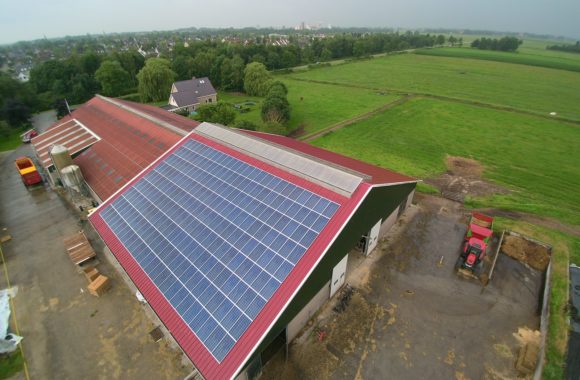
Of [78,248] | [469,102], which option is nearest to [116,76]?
[78,248]

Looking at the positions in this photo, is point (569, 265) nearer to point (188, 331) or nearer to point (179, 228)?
point (188, 331)

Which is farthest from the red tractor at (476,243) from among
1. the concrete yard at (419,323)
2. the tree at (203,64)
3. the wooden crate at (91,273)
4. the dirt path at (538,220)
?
the tree at (203,64)

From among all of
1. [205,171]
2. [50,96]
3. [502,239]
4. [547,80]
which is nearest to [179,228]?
[205,171]

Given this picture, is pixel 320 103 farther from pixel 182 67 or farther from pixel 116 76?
pixel 116 76

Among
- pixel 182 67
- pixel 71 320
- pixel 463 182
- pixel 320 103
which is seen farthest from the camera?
pixel 182 67

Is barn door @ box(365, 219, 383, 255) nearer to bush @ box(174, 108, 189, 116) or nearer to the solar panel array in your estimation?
the solar panel array

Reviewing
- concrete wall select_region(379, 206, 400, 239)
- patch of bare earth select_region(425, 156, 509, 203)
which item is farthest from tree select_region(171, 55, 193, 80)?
concrete wall select_region(379, 206, 400, 239)

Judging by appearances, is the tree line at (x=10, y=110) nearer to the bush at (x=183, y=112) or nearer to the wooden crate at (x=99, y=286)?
the bush at (x=183, y=112)
